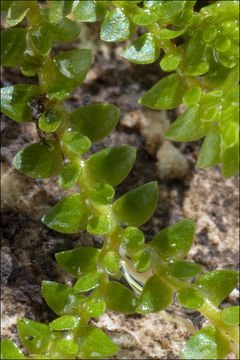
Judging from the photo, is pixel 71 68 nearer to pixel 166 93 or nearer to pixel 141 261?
pixel 166 93

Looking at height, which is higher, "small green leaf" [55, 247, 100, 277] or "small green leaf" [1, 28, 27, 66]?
"small green leaf" [1, 28, 27, 66]

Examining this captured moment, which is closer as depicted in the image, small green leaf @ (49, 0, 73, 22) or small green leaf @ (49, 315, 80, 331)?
small green leaf @ (49, 315, 80, 331)

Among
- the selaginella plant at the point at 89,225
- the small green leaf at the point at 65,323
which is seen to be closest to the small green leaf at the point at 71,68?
the selaginella plant at the point at 89,225

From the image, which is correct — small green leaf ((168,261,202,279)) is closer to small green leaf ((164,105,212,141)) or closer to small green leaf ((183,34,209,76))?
small green leaf ((164,105,212,141))

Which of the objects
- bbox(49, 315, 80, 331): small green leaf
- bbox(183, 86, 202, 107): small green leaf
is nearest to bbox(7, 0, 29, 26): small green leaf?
bbox(183, 86, 202, 107): small green leaf

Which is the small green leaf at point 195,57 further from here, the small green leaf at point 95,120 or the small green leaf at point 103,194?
the small green leaf at point 103,194
